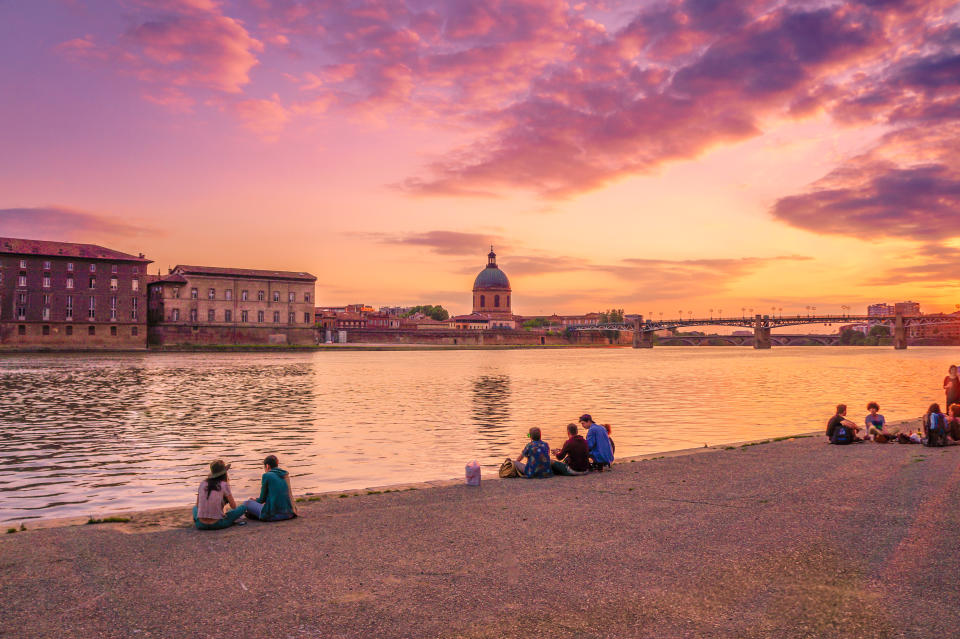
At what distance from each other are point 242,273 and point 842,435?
411ft

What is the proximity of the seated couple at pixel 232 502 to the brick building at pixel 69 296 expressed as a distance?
4418 inches

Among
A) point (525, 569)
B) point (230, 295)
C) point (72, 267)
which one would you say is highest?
point (72, 267)

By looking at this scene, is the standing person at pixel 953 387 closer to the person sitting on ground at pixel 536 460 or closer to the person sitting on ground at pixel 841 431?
the person sitting on ground at pixel 841 431

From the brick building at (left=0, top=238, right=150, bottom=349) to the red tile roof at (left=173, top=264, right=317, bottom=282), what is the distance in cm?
1211

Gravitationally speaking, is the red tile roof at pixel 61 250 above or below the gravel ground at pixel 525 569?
above

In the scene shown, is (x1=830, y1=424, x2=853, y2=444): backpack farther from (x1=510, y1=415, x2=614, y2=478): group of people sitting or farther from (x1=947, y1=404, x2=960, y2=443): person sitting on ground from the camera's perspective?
(x1=510, y1=415, x2=614, y2=478): group of people sitting

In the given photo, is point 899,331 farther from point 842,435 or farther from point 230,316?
point 842,435

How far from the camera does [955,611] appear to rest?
6977 millimetres

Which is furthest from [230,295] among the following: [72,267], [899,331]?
[899,331]

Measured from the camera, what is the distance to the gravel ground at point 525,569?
689 centimetres

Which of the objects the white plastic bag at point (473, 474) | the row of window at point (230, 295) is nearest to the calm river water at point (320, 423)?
the white plastic bag at point (473, 474)

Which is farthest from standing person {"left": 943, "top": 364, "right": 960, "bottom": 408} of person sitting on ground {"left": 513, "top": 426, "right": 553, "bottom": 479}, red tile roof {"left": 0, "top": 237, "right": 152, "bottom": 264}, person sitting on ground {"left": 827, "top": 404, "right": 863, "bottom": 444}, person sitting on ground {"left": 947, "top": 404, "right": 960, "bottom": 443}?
red tile roof {"left": 0, "top": 237, "right": 152, "bottom": 264}

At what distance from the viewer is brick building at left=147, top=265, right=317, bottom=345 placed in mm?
125125

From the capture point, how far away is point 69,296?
108062 mm
